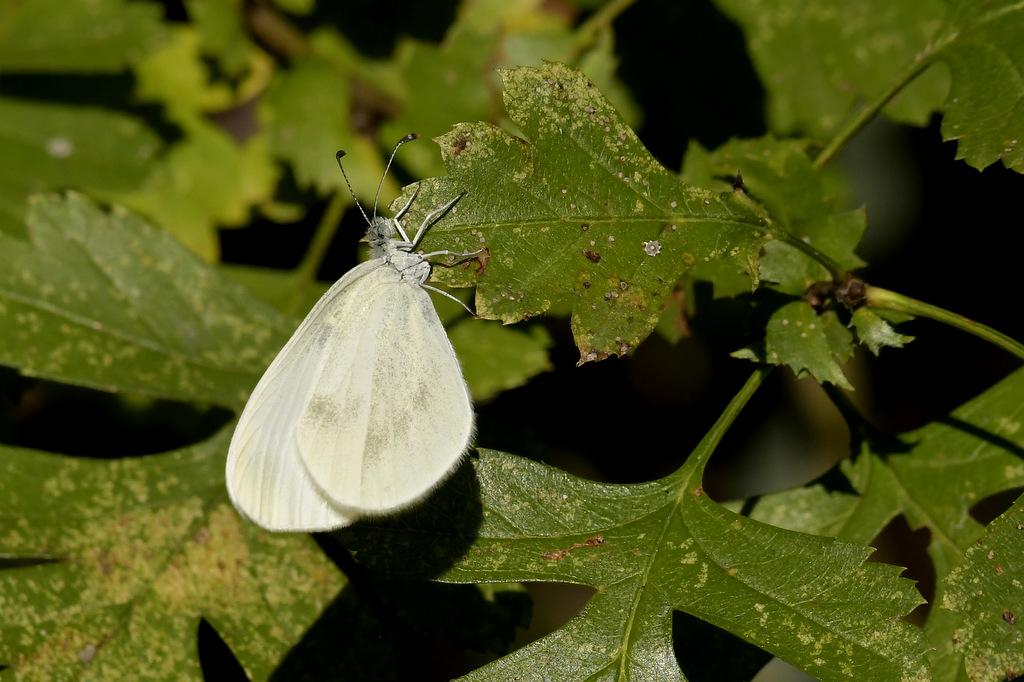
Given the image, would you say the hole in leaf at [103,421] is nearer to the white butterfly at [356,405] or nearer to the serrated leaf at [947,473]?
the white butterfly at [356,405]

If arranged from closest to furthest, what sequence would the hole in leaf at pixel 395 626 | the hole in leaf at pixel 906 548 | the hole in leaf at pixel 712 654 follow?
1. the hole in leaf at pixel 712 654
2. the hole in leaf at pixel 395 626
3. the hole in leaf at pixel 906 548

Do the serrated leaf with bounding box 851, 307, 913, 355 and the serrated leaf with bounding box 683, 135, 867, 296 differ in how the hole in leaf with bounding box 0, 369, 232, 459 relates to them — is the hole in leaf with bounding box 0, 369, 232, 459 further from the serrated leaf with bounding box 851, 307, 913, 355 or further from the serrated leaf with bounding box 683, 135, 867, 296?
the serrated leaf with bounding box 851, 307, 913, 355

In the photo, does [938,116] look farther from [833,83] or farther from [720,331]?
[720,331]

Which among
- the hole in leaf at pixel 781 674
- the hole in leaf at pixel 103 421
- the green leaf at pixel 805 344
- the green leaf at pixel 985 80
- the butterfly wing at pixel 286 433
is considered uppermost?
the green leaf at pixel 985 80

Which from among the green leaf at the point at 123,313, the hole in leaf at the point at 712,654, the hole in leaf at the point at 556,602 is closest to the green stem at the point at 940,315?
the hole in leaf at the point at 712,654

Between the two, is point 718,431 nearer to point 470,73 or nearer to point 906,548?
point 470,73

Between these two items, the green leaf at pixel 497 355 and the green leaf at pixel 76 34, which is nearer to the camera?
the green leaf at pixel 497 355

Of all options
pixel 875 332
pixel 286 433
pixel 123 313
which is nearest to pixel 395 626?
pixel 286 433

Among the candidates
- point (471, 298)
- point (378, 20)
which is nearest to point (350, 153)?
point (378, 20)
